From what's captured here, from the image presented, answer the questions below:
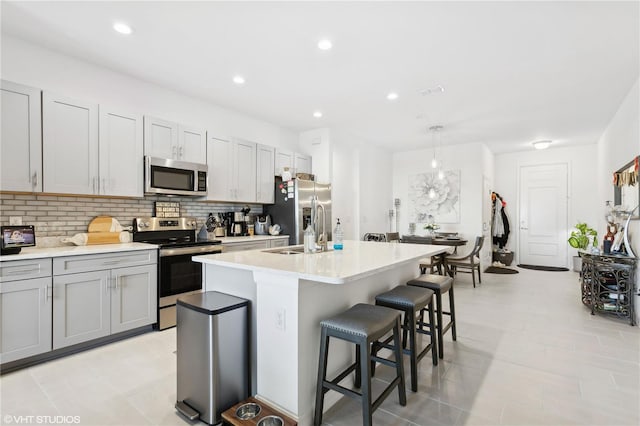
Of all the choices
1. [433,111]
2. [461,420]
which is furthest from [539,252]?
[461,420]

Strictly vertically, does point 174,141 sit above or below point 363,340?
above

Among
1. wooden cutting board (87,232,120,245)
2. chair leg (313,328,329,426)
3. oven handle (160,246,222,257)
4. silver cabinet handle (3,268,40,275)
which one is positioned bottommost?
chair leg (313,328,329,426)

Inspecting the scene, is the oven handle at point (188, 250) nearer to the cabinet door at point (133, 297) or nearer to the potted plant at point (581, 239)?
the cabinet door at point (133, 297)

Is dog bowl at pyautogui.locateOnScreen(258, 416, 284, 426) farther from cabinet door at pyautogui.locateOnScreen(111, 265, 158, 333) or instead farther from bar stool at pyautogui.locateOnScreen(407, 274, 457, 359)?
cabinet door at pyautogui.locateOnScreen(111, 265, 158, 333)

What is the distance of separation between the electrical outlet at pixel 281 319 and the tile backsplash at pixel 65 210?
264cm

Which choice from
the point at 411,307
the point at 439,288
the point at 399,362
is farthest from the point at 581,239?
the point at 399,362

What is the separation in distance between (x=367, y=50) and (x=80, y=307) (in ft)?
11.2

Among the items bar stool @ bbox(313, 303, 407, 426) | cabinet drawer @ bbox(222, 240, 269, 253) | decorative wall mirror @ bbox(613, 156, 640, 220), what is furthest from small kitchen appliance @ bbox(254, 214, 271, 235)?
decorative wall mirror @ bbox(613, 156, 640, 220)

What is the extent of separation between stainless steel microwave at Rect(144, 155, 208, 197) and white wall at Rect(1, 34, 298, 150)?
63 centimetres

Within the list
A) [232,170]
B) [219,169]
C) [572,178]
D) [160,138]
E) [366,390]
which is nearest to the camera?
[366,390]

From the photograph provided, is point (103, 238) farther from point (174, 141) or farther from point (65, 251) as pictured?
point (174, 141)

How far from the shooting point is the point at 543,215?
737 centimetres

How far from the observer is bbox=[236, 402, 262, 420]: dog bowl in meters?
1.79

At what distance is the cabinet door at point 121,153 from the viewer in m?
3.16
